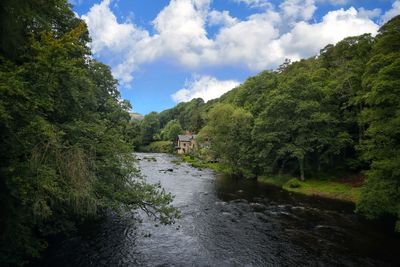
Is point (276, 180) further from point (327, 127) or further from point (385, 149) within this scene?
point (385, 149)

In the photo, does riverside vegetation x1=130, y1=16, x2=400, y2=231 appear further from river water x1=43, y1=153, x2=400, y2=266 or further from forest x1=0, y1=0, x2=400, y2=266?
river water x1=43, y1=153, x2=400, y2=266

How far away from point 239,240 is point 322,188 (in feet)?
77.8

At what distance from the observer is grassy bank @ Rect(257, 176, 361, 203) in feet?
119

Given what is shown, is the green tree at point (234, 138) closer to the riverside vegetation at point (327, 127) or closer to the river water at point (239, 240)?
the riverside vegetation at point (327, 127)

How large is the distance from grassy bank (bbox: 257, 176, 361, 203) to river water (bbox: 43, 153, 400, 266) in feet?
21.3

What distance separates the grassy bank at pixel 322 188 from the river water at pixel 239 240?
21.3ft

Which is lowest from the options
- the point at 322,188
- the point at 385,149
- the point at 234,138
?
the point at 322,188

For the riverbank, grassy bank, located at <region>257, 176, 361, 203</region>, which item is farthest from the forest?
grassy bank, located at <region>257, 176, 361, 203</region>

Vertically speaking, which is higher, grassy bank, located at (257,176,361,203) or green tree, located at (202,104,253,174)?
green tree, located at (202,104,253,174)

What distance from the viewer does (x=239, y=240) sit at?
816 inches

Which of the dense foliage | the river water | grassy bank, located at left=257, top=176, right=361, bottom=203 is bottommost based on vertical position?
the river water

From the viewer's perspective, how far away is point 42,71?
1227 centimetres

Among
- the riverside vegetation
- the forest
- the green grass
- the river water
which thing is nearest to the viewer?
the forest

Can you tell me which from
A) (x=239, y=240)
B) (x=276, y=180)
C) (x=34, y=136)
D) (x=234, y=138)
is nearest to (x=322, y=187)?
(x=276, y=180)
